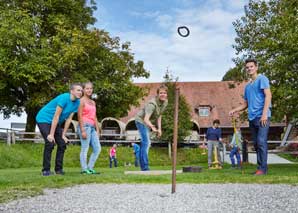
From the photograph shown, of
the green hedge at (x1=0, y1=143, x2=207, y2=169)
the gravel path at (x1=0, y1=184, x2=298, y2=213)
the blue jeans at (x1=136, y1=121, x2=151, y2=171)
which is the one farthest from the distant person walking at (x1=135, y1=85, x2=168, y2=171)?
the green hedge at (x1=0, y1=143, x2=207, y2=169)

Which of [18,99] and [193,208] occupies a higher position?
[18,99]

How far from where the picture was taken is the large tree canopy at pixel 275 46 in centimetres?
1308

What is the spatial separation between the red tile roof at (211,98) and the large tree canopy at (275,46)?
23182mm

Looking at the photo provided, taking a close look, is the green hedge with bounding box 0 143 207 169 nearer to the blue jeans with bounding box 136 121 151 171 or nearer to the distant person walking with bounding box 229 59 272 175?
the blue jeans with bounding box 136 121 151 171

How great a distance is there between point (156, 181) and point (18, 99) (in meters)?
24.2

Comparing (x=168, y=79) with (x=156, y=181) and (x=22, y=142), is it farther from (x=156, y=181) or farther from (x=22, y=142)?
(x=156, y=181)

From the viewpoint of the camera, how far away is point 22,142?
26.2 metres

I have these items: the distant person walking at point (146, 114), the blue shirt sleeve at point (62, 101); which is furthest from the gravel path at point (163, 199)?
the distant person walking at point (146, 114)

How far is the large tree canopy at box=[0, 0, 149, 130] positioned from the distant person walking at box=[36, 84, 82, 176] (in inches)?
674

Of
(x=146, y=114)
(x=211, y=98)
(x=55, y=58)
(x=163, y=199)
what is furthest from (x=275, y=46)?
(x=211, y=98)

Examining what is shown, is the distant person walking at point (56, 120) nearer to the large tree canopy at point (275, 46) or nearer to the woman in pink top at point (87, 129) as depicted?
the woman in pink top at point (87, 129)

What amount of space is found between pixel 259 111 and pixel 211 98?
3844 centimetres

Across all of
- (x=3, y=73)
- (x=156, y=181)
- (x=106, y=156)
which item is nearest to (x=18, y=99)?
(x=3, y=73)

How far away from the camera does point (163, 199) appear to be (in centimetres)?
451
